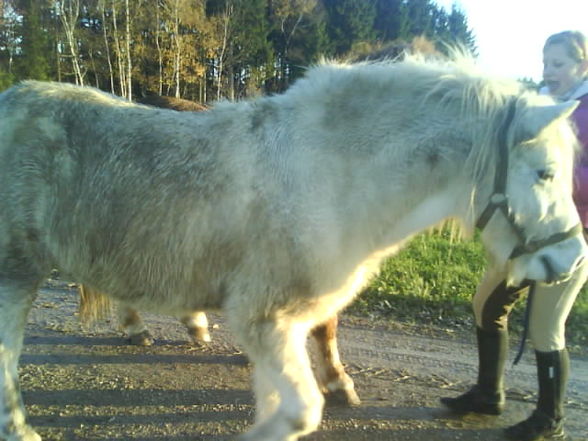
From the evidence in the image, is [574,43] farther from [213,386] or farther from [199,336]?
[199,336]

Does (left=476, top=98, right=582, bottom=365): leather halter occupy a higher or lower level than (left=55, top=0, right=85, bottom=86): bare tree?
lower

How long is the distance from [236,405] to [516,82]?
2611mm

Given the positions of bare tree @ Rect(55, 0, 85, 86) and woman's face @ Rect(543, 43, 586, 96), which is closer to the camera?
woman's face @ Rect(543, 43, 586, 96)

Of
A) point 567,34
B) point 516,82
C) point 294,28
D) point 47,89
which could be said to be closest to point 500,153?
point 516,82

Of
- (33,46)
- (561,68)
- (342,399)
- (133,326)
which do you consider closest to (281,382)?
(342,399)

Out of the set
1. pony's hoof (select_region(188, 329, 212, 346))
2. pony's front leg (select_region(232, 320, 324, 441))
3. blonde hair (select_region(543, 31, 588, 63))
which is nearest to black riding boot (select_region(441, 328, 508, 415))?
pony's front leg (select_region(232, 320, 324, 441))

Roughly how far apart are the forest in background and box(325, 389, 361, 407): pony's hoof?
20133 millimetres

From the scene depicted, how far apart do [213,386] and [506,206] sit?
238 cm

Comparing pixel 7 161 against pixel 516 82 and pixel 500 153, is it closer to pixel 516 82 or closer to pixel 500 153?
pixel 500 153

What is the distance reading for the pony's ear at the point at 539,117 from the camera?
219 cm

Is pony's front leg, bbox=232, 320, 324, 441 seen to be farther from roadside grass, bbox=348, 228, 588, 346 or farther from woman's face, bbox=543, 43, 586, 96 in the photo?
roadside grass, bbox=348, 228, 588, 346

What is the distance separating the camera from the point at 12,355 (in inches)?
111

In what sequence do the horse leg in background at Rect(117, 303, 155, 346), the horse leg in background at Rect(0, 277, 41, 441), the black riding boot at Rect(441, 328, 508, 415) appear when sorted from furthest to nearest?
the horse leg in background at Rect(117, 303, 155, 346) < the black riding boot at Rect(441, 328, 508, 415) < the horse leg in background at Rect(0, 277, 41, 441)

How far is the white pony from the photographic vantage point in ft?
7.83
